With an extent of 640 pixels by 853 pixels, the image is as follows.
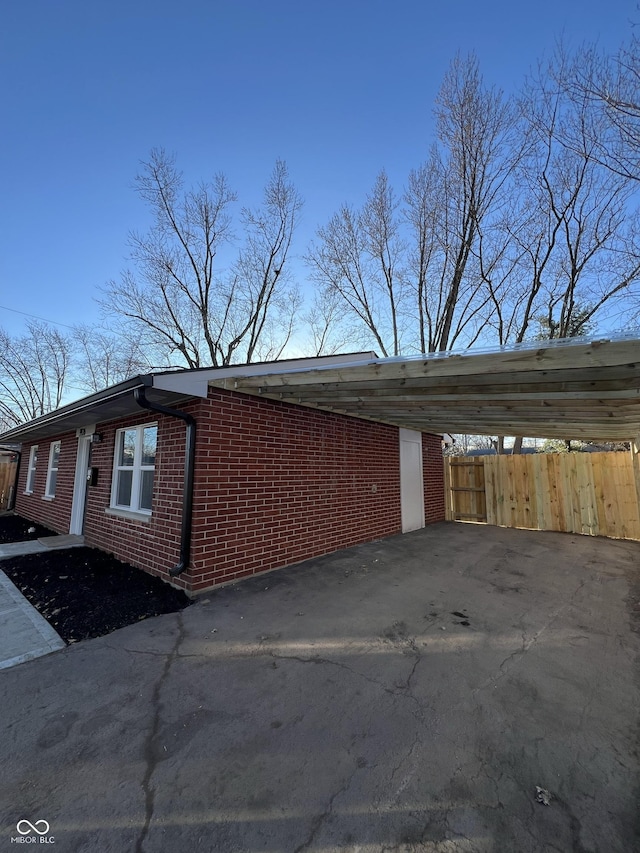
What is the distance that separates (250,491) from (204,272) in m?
14.7

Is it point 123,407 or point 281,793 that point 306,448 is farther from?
point 281,793

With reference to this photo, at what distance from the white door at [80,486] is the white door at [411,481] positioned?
23.7ft

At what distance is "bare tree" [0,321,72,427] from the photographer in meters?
23.4

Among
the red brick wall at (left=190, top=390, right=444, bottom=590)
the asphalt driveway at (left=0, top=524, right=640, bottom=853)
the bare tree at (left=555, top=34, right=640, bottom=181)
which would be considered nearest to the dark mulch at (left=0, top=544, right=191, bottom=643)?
the asphalt driveway at (left=0, top=524, right=640, bottom=853)

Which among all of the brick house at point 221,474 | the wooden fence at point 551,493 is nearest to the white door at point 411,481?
the brick house at point 221,474

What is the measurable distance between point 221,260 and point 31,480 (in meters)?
11.7

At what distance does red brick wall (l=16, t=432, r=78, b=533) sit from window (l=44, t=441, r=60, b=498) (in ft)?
0.54

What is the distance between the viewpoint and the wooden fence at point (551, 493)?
793cm

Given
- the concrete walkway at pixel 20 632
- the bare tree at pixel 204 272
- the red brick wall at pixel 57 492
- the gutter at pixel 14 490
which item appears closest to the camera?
the concrete walkway at pixel 20 632

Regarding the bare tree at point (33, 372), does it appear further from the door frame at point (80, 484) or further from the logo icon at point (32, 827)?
the logo icon at point (32, 827)

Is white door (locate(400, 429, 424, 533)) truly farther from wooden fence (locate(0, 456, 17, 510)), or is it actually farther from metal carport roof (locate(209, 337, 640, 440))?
wooden fence (locate(0, 456, 17, 510))

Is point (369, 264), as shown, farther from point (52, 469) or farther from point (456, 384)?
point (52, 469)

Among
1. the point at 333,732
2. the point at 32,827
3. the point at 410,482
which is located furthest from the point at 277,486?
the point at 410,482

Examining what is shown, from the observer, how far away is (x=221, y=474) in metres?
4.62
